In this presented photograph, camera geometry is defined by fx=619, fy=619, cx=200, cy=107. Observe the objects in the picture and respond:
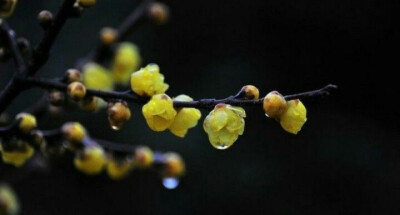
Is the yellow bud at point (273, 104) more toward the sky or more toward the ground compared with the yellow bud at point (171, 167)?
more toward the sky

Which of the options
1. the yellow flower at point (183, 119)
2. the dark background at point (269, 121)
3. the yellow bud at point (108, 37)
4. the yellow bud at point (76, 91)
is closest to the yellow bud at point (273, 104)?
the yellow flower at point (183, 119)

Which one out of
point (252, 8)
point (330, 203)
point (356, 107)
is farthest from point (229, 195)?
point (252, 8)

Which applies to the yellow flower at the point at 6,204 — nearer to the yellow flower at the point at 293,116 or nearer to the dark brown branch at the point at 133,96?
the dark brown branch at the point at 133,96

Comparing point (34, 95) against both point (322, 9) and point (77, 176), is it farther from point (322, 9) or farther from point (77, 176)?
point (322, 9)

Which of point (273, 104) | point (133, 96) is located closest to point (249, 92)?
point (273, 104)

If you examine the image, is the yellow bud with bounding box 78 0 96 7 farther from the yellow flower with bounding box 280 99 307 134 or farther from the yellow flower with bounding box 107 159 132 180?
the yellow flower with bounding box 107 159 132 180
